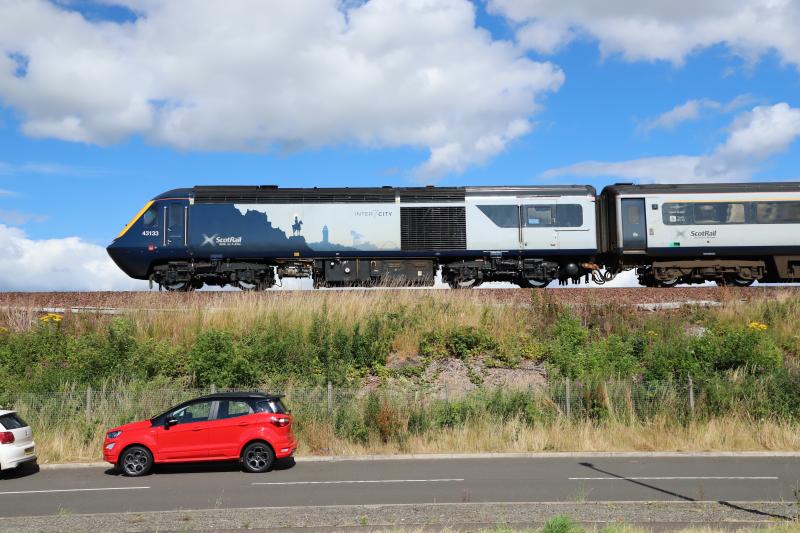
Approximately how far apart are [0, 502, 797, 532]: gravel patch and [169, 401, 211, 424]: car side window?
149 inches

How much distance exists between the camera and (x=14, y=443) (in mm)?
13398

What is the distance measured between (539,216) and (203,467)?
14.8 m

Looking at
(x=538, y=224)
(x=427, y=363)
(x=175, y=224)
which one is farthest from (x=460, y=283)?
(x=175, y=224)

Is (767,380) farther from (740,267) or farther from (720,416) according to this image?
(740,267)

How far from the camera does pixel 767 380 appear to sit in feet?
54.2

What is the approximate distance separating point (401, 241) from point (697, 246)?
33.1 feet

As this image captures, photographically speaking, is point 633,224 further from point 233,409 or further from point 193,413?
point 193,413

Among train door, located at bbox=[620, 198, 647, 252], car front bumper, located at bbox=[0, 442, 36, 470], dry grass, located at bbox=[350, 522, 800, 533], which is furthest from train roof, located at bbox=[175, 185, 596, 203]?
dry grass, located at bbox=[350, 522, 800, 533]

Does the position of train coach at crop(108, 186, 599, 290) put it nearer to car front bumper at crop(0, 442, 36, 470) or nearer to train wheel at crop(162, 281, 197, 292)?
train wheel at crop(162, 281, 197, 292)

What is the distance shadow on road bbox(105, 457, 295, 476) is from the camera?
1395 centimetres

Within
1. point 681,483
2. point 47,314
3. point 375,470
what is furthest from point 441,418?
point 47,314

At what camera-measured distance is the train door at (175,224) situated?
2431 cm

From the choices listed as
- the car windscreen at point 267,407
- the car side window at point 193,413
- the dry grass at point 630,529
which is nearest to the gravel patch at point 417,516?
the dry grass at point 630,529

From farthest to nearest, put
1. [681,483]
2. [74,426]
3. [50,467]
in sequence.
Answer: [74,426], [50,467], [681,483]
